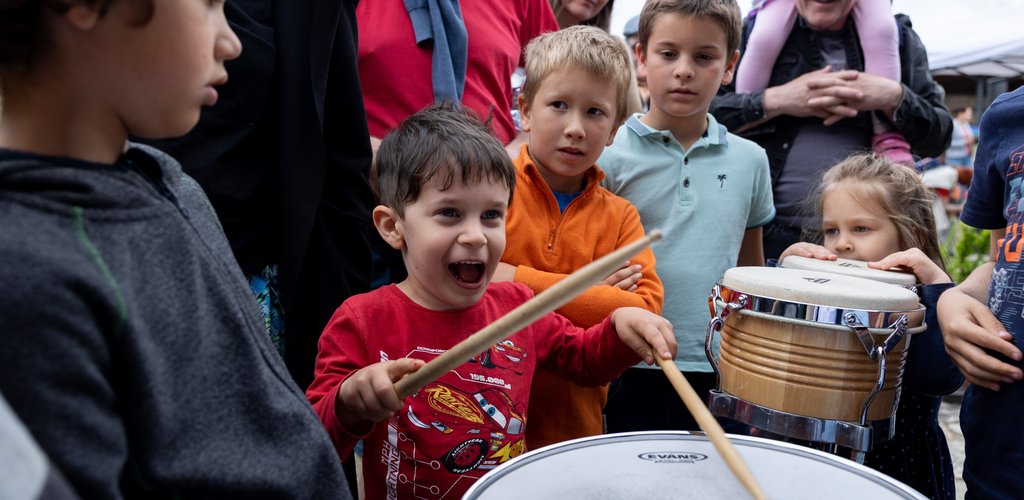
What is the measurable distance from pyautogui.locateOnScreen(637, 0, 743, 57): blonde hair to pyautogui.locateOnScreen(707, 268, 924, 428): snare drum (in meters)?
0.97

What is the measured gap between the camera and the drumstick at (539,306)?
920mm

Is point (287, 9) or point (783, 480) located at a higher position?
point (287, 9)

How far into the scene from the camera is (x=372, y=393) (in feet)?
4.15

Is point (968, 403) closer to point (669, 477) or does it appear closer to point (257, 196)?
point (669, 477)

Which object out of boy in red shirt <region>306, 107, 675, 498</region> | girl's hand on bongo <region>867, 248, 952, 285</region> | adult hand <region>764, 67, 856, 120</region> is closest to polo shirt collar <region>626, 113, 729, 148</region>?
adult hand <region>764, 67, 856, 120</region>

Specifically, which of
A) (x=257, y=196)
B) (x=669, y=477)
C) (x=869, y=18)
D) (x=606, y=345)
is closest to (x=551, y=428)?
(x=606, y=345)

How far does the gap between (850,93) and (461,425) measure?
6.27ft

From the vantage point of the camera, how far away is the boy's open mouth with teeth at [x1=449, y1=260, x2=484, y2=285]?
1649 millimetres

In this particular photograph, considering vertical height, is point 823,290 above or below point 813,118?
below

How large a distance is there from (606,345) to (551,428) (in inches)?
14.0

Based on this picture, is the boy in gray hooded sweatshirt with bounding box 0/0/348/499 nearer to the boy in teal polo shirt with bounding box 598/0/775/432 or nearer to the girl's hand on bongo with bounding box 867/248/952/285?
the boy in teal polo shirt with bounding box 598/0/775/432

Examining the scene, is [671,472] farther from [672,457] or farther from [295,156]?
[295,156]

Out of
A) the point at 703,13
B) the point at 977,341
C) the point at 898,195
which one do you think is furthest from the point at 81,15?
the point at 898,195

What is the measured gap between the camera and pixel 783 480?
1.27 m
